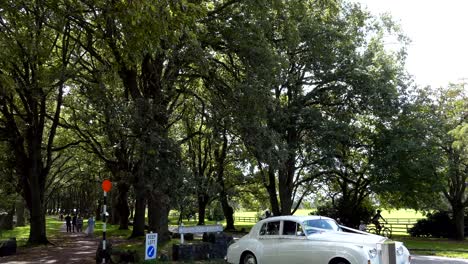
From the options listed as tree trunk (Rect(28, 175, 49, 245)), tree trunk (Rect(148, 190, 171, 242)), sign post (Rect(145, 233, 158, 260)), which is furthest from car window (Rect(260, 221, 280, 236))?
tree trunk (Rect(28, 175, 49, 245))

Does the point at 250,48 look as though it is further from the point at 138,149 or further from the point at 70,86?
the point at 70,86

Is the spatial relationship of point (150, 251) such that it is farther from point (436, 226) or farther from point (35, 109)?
point (436, 226)

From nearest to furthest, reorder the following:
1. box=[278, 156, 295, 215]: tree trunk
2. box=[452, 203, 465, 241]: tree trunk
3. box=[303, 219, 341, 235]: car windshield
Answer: box=[303, 219, 341, 235]: car windshield
box=[278, 156, 295, 215]: tree trunk
box=[452, 203, 465, 241]: tree trunk

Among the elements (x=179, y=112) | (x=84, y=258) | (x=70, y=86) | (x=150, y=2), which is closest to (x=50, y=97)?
(x=70, y=86)

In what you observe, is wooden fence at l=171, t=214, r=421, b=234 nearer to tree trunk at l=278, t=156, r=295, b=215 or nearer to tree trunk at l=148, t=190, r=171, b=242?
tree trunk at l=278, t=156, r=295, b=215

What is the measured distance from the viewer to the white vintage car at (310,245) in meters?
10.4

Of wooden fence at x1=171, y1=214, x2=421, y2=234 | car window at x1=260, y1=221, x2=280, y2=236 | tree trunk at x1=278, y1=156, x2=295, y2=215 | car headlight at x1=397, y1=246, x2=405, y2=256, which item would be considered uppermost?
tree trunk at x1=278, y1=156, x2=295, y2=215

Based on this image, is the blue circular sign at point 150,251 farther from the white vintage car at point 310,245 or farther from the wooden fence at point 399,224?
the wooden fence at point 399,224

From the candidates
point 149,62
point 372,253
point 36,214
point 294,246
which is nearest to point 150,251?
point 294,246

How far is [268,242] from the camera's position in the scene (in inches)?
505

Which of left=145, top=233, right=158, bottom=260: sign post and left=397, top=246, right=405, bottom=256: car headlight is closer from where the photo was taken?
left=397, top=246, right=405, bottom=256: car headlight

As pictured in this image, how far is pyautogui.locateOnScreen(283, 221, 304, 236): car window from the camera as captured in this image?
12.2 m

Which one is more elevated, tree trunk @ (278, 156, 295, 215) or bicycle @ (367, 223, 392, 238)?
tree trunk @ (278, 156, 295, 215)

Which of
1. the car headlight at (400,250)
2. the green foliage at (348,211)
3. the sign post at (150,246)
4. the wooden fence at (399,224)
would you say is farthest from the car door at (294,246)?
the green foliage at (348,211)
